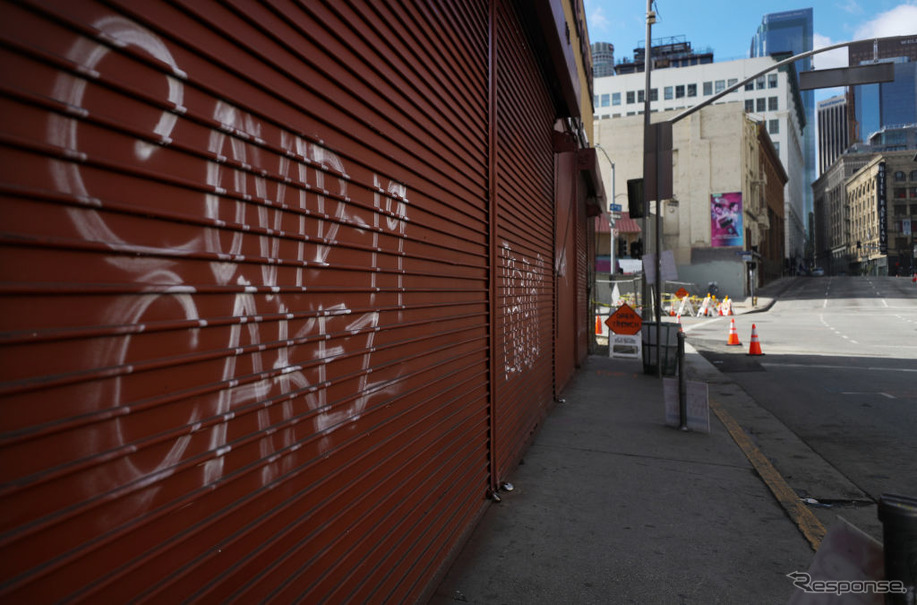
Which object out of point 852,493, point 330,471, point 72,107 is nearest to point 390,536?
point 330,471

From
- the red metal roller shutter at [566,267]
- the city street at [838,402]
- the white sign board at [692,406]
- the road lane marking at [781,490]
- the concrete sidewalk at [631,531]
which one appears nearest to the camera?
the concrete sidewalk at [631,531]

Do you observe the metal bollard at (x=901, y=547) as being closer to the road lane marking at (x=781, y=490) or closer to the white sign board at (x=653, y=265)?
the road lane marking at (x=781, y=490)

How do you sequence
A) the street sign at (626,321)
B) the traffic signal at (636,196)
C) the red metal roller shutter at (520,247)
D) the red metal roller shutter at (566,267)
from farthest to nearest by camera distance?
the traffic signal at (636,196), the street sign at (626,321), the red metal roller shutter at (566,267), the red metal roller shutter at (520,247)

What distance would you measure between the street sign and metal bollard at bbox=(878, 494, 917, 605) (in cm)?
1008

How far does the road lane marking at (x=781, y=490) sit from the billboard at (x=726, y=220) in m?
45.1

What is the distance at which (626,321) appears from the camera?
12.3m

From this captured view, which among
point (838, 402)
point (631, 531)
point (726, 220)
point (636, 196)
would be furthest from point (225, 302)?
point (726, 220)

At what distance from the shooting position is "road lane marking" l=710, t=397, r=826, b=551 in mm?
4214

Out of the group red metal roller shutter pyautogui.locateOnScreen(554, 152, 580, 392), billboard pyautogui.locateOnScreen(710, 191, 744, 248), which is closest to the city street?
red metal roller shutter pyautogui.locateOnScreen(554, 152, 580, 392)

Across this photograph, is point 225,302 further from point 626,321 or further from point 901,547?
point 626,321

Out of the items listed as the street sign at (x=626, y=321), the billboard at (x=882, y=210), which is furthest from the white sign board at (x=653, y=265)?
the billboard at (x=882, y=210)

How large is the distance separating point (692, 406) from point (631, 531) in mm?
3196

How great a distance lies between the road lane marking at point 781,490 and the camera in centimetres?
421

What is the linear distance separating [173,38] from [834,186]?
174 m
